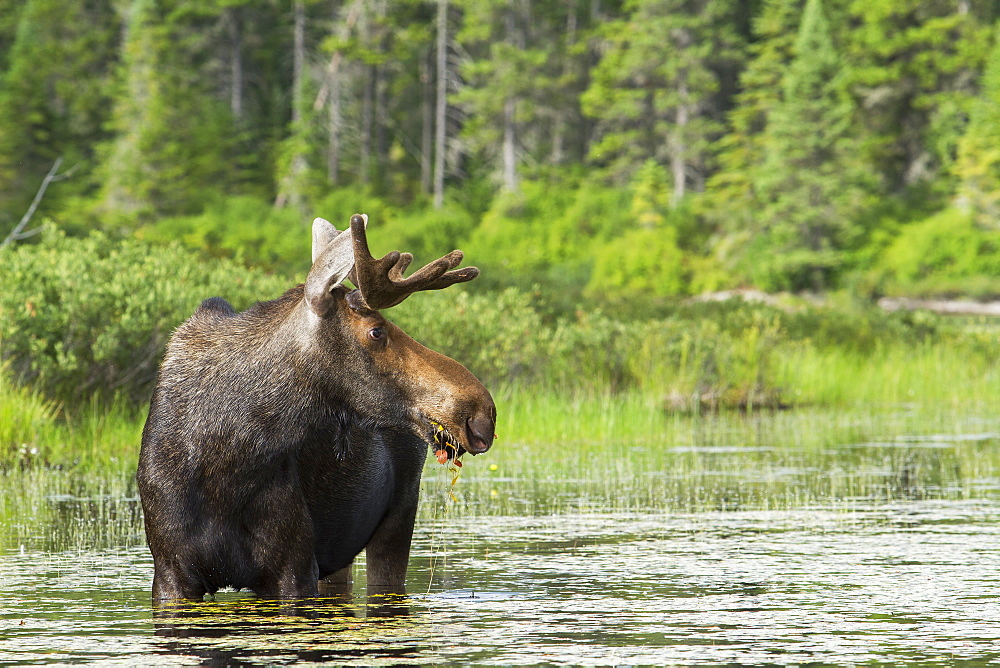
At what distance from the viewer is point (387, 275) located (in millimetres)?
5891

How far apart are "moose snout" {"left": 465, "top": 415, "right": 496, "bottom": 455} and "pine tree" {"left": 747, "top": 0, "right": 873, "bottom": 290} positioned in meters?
45.6

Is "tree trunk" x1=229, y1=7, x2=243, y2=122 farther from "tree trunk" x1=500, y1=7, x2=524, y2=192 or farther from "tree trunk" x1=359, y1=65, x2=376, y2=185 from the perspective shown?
"tree trunk" x1=500, y1=7, x2=524, y2=192

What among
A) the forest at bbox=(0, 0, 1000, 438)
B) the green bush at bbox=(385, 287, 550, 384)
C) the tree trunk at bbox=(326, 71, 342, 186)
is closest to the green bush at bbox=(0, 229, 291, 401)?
the green bush at bbox=(385, 287, 550, 384)

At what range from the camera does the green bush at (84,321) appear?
43.2 ft

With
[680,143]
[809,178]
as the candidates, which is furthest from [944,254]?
[680,143]

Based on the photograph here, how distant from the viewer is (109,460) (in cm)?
1259

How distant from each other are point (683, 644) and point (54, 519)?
5187mm

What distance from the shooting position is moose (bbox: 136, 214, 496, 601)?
596 centimetres

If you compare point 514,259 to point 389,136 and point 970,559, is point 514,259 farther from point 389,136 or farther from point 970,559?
point 970,559

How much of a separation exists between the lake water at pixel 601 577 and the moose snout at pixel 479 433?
29.0 inches

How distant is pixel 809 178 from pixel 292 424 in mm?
46165

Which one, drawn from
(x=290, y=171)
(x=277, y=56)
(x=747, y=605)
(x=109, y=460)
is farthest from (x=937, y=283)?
(x=747, y=605)

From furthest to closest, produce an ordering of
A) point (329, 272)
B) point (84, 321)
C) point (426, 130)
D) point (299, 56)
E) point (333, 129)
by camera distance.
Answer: point (426, 130)
point (299, 56)
point (333, 129)
point (84, 321)
point (329, 272)

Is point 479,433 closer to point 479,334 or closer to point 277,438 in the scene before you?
point 277,438
